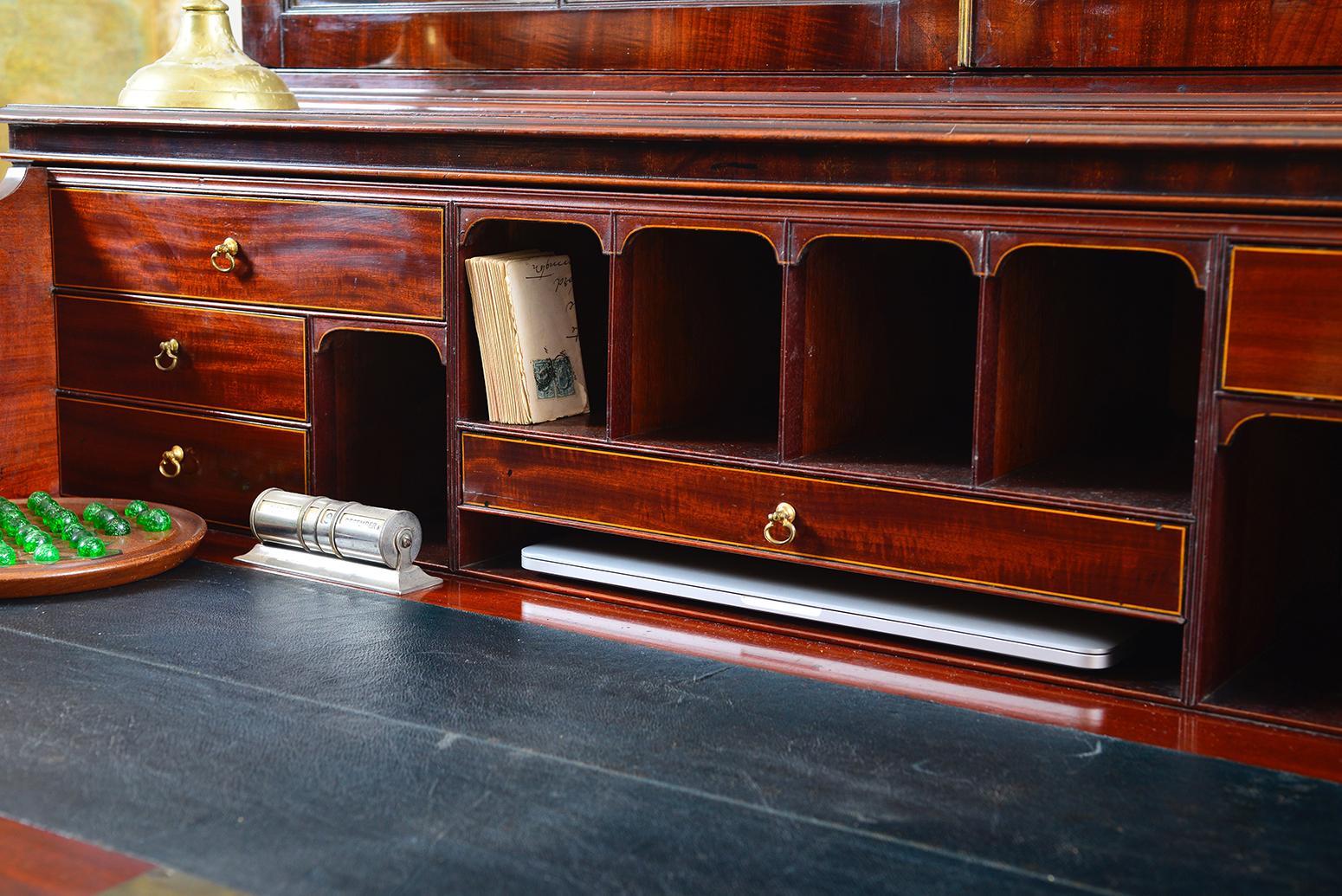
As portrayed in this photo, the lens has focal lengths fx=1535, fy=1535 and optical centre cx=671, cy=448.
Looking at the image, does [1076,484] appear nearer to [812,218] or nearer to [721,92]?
[812,218]

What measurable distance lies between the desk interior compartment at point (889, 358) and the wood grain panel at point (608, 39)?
0.29 m

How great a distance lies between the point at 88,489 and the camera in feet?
7.50

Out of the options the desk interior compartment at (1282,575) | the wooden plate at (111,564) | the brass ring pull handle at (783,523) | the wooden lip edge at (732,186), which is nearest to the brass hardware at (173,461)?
the wooden plate at (111,564)

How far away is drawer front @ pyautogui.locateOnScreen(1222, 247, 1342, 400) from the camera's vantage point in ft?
4.55

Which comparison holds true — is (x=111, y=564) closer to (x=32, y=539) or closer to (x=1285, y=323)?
(x=32, y=539)

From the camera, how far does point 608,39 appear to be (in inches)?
83.4

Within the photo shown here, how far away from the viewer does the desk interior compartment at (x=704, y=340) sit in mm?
1832

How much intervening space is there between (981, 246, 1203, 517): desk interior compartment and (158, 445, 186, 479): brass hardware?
3.84 feet

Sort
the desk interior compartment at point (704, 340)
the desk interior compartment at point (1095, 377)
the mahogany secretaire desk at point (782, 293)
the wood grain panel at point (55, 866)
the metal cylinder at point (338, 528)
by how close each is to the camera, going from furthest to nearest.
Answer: the metal cylinder at point (338, 528), the desk interior compartment at point (704, 340), the desk interior compartment at point (1095, 377), the mahogany secretaire desk at point (782, 293), the wood grain panel at point (55, 866)

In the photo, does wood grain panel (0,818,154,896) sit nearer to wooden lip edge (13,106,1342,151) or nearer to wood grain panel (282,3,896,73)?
wooden lip edge (13,106,1342,151)

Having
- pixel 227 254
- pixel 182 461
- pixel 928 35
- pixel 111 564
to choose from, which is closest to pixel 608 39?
pixel 928 35

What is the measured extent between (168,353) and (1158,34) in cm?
136

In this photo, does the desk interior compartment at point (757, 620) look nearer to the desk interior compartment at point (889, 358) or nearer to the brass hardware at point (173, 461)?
the desk interior compartment at point (889, 358)

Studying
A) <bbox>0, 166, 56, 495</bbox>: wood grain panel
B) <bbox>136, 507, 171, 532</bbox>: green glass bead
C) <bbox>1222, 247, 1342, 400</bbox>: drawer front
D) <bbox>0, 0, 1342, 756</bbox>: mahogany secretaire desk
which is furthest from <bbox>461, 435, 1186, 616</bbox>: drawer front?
<bbox>0, 166, 56, 495</bbox>: wood grain panel
